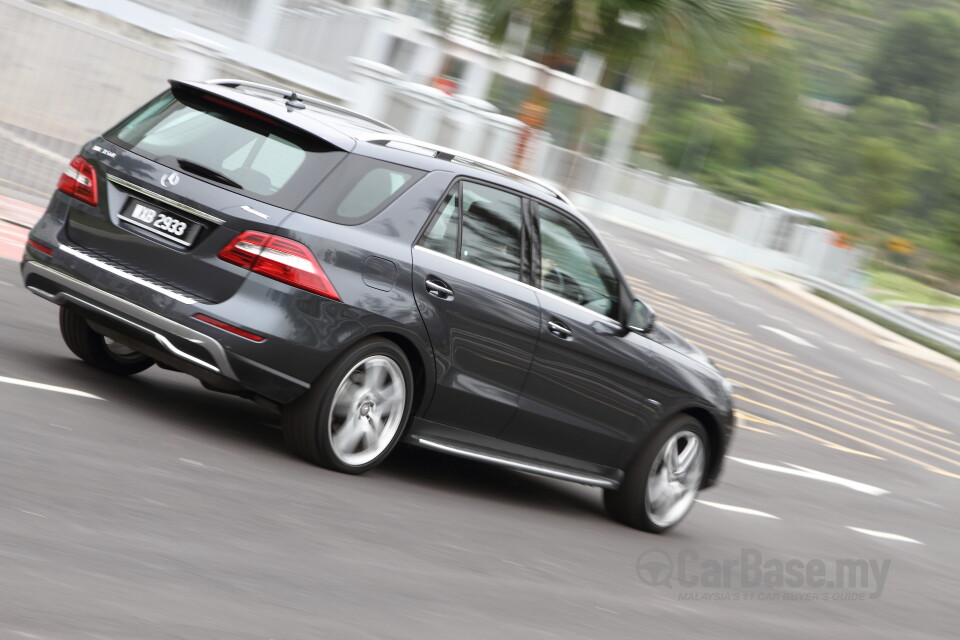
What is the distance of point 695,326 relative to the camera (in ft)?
79.6

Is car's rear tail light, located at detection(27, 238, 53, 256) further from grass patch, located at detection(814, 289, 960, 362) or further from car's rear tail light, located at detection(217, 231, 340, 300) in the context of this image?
grass patch, located at detection(814, 289, 960, 362)

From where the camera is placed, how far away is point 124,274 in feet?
22.9

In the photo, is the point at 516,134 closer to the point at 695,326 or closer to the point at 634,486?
the point at 695,326

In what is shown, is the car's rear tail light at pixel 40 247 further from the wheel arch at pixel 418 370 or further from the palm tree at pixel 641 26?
the palm tree at pixel 641 26

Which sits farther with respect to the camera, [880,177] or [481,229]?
[880,177]

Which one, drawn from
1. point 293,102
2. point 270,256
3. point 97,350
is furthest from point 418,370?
point 97,350

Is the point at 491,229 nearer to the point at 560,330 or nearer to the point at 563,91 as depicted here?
the point at 560,330

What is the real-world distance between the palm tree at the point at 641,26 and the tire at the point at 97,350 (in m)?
10.9

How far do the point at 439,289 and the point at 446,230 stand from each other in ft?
1.07

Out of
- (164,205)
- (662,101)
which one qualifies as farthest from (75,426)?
(662,101)

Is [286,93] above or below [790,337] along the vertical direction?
above

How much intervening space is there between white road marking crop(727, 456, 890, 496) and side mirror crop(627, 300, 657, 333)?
16.0 ft

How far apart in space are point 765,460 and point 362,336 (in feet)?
24.7
